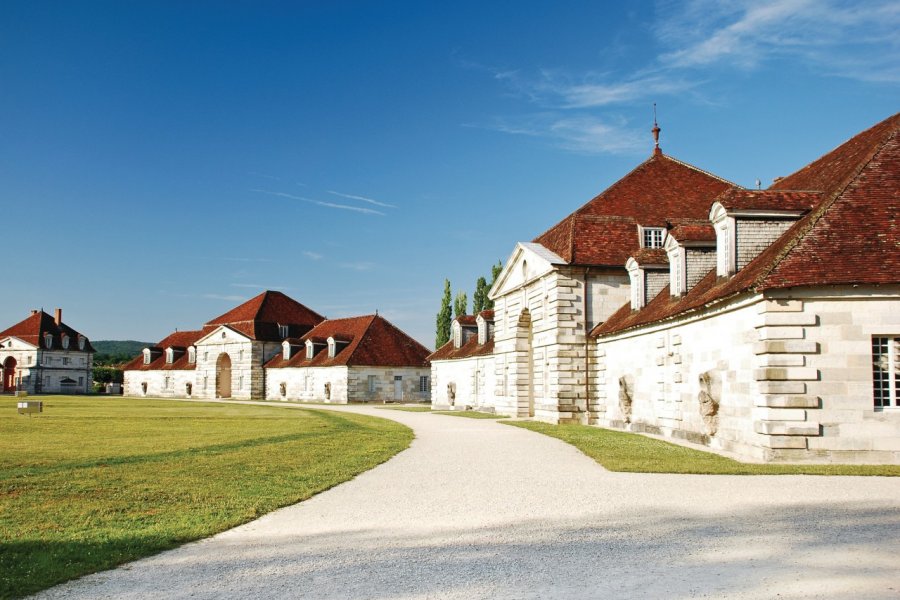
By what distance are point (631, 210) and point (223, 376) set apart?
49.1 meters

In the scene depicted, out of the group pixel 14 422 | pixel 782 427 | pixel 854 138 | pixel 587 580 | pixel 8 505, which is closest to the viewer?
pixel 587 580

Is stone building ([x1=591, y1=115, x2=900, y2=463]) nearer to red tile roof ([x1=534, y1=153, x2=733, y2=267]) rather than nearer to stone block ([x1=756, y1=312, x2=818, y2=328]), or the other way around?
stone block ([x1=756, y1=312, x2=818, y2=328])

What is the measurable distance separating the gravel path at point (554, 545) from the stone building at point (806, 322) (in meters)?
2.34

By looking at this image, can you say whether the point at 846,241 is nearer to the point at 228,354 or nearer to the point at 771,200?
the point at 771,200

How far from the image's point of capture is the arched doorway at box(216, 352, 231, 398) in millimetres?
69188

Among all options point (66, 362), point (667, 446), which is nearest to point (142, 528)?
point (667, 446)

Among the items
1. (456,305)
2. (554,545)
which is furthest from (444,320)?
(554,545)

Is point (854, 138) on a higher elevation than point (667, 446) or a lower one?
higher

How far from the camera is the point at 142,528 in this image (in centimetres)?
840

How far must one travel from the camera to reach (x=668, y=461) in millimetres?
14828

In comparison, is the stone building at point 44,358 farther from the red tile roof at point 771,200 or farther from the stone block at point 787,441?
the stone block at point 787,441

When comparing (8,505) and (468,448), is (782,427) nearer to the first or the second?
(468,448)

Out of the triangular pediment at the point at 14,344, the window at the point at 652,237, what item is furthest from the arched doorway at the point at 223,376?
the window at the point at 652,237

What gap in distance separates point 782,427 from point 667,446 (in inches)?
151
